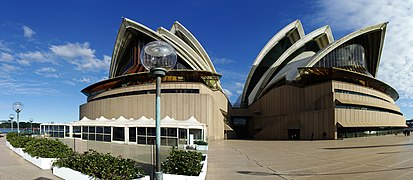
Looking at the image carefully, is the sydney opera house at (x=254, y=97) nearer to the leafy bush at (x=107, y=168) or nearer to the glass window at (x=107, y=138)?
the glass window at (x=107, y=138)

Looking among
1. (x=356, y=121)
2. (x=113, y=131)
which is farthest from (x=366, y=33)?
(x=113, y=131)

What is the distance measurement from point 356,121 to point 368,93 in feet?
19.1

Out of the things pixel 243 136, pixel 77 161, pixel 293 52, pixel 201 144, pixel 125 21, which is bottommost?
pixel 243 136

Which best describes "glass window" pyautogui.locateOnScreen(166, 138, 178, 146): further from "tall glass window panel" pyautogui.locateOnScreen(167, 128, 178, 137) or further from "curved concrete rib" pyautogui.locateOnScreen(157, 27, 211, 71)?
"curved concrete rib" pyautogui.locateOnScreen(157, 27, 211, 71)

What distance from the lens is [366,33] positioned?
41.7 m

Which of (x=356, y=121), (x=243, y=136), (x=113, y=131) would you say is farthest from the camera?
(x=243, y=136)

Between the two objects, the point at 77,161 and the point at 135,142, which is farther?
the point at 135,142

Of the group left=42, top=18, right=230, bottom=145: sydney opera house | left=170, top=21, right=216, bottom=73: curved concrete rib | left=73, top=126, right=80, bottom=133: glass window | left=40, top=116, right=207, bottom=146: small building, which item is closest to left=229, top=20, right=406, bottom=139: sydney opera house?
left=42, top=18, right=230, bottom=145: sydney opera house

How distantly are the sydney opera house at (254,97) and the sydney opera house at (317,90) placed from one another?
0.41 ft

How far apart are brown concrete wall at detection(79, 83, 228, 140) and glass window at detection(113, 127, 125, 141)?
7.10 m

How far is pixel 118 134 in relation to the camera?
24578 mm

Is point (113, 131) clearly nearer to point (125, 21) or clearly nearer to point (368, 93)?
point (125, 21)

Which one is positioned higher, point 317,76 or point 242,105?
point 317,76

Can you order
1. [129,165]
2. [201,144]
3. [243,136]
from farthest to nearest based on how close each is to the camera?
[243,136]
[201,144]
[129,165]
